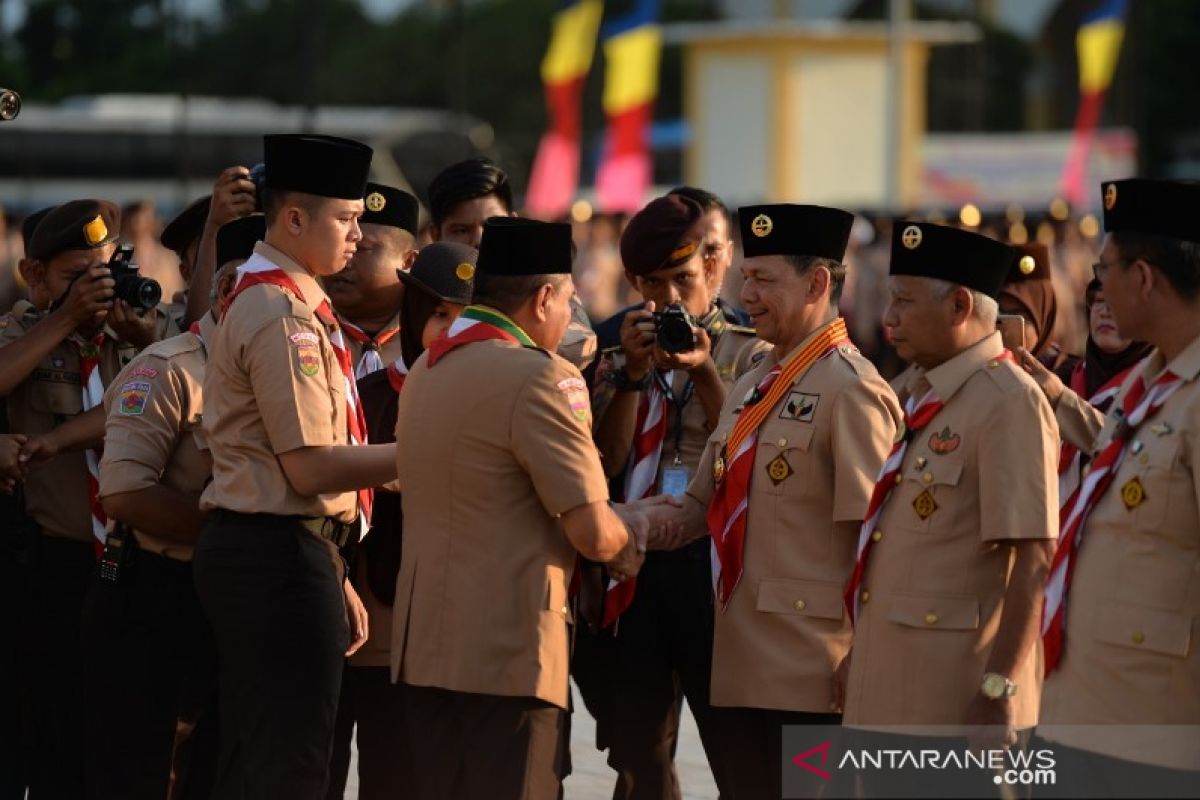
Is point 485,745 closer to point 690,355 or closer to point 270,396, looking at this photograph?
point 270,396

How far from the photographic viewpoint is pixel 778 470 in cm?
579

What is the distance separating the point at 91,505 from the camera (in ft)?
22.8

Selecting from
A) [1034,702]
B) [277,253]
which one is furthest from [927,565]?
[277,253]

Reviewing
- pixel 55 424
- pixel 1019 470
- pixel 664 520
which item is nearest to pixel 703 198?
pixel 664 520

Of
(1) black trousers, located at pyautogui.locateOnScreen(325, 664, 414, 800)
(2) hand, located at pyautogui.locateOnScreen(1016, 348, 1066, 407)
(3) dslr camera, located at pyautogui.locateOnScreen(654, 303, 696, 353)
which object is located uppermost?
(3) dslr camera, located at pyautogui.locateOnScreen(654, 303, 696, 353)

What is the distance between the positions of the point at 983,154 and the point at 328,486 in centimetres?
4232

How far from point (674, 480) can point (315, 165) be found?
1589 mm

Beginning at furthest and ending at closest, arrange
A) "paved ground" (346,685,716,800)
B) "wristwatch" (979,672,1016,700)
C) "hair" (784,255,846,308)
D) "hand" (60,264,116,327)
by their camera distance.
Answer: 1. "paved ground" (346,685,716,800)
2. "hand" (60,264,116,327)
3. "hair" (784,255,846,308)
4. "wristwatch" (979,672,1016,700)

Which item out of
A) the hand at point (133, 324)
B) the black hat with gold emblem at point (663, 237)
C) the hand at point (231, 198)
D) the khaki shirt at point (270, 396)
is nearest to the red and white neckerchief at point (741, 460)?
the black hat with gold emblem at point (663, 237)

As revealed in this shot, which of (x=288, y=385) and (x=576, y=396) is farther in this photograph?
(x=288, y=385)

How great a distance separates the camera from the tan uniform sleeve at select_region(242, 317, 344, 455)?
5617 millimetres

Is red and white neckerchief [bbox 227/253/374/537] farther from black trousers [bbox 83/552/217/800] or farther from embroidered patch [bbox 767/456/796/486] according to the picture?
embroidered patch [bbox 767/456/796/486]

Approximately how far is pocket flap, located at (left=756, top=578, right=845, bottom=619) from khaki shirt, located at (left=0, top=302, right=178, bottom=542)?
2460 millimetres

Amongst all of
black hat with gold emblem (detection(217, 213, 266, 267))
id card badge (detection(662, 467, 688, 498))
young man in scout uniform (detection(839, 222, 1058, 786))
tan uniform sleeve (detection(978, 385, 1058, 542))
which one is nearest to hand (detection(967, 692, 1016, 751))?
young man in scout uniform (detection(839, 222, 1058, 786))
